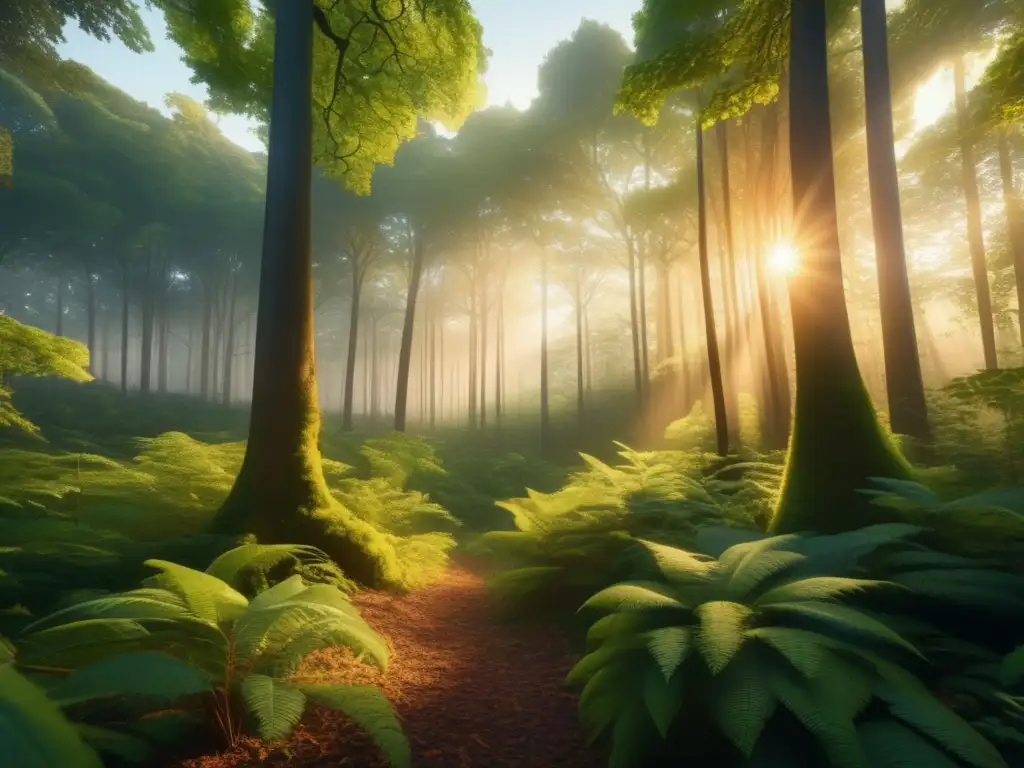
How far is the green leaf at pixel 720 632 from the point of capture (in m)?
2.21

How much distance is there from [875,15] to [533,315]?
3266 cm

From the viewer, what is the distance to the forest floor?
256cm

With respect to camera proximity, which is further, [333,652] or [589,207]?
[589,207]

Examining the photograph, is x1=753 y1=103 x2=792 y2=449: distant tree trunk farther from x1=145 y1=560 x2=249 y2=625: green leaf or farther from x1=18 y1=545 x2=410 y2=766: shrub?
x1=145 y1=560 x2=249 y2=625: green leaf

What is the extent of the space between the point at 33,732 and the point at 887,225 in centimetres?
1061

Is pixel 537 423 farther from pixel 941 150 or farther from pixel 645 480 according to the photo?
pixel 645 480

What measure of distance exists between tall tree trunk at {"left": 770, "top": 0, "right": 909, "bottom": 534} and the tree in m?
4.56

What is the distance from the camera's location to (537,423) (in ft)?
97.1

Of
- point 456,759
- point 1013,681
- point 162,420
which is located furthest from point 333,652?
point 162,420

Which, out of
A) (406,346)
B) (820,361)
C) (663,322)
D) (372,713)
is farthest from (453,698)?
(663,322)

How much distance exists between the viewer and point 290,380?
5.63 m

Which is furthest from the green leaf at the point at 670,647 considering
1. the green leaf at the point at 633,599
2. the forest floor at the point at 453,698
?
the forest floor at the point at 453,698

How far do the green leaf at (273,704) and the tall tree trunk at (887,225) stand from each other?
8.82 metres

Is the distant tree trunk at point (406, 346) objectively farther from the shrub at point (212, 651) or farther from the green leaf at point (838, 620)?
the green leaf at point (838, 620)
